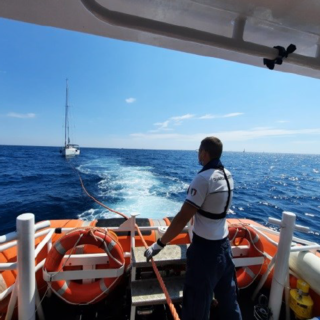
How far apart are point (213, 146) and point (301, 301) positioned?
6.08ft

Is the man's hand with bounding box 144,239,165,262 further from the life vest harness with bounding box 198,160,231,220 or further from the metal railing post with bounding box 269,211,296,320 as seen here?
the metal railing post with bounding box 269,211,296,320

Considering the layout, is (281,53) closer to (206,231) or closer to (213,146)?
(213,146)

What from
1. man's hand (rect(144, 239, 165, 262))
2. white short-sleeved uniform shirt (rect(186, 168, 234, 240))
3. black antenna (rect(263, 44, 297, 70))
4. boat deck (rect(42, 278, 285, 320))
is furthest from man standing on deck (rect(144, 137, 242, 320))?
boat deck (rect(42, 278, 285, 320))

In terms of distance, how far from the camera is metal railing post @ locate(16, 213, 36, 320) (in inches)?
60.8

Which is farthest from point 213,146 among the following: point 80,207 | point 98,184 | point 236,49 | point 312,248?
point 98,184

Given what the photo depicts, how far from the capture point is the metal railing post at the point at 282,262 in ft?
6.18

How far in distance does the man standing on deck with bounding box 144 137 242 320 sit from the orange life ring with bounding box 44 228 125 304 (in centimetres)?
80

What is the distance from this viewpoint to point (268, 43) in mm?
1461

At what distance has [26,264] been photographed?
1.58 m

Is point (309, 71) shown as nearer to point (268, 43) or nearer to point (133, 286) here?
point (268, 43)

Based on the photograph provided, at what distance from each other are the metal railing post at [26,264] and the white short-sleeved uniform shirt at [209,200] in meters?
1.30

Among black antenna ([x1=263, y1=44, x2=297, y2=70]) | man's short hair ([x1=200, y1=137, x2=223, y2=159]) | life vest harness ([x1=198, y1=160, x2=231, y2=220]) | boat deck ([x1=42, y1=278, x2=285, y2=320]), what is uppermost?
black antenna ([x1=263, y1=44, x2=297, y2=70])

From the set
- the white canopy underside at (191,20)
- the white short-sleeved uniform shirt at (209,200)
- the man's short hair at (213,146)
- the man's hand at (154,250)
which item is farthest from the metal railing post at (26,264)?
the man's short hair at (213,146)

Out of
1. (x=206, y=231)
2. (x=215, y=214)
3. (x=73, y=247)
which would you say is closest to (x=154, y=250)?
(x=206, y=231)
